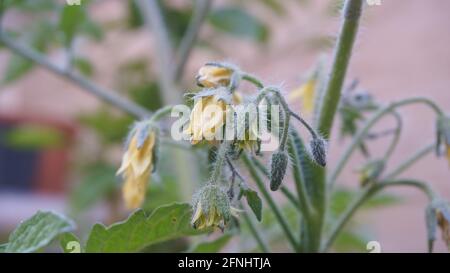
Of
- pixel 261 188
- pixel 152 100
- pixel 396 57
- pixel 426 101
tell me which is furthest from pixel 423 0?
pixel 261 188

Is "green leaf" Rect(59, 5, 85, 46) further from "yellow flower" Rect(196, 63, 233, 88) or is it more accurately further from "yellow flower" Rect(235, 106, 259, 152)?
"yellow flower" Rect(235, 106, 259, 152)

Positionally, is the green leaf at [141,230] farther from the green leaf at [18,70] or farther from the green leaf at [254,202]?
the green leaf at [18,70]

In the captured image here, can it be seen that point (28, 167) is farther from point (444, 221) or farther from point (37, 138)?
point (444, 221)

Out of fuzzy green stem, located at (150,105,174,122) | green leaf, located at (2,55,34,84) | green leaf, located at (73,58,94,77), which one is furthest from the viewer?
green leaf, located at (73,58,94,77)

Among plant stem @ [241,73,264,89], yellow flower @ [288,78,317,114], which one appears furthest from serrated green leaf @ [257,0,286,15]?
plant stem @ [241,73,264,89]

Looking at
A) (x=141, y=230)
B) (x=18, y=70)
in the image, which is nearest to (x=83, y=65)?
(x=18, y=70)

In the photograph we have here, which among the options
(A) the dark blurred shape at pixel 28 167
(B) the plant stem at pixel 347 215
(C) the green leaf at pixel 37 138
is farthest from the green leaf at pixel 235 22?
(A) the dark blurred shape at pixel 28 167
